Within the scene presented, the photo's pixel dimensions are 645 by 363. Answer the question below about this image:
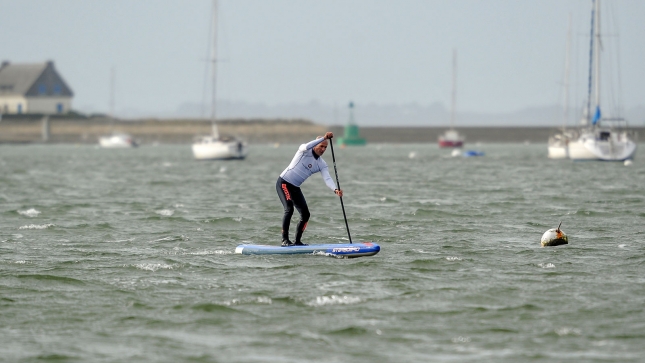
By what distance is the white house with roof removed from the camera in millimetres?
145125

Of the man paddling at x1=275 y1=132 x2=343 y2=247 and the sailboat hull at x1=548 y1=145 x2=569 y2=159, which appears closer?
the man paddling at x1=275 y1=132 x2=343 y2=247

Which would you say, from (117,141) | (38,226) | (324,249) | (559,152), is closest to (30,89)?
(117,141)

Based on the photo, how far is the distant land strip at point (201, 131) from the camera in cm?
13850

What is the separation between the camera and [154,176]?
4991 centimetres

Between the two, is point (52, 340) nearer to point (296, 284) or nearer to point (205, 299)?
point (205, 299)

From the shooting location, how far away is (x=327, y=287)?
46.2 feet

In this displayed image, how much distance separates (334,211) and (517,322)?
1565cm

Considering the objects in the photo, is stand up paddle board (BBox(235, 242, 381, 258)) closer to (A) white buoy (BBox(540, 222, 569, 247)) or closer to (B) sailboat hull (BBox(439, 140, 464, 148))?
(A) white buoy (BBox(540, 222, 569, 247))

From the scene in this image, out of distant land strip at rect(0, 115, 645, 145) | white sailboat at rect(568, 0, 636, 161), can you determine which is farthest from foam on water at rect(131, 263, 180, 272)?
distant land strip at rect(0, 115, 645, 145)

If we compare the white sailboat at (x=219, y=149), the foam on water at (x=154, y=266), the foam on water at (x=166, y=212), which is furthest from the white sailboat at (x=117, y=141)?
the foam on water at (x=154, y=266)

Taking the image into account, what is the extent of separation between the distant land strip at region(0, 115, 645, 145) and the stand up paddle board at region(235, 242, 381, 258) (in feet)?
408

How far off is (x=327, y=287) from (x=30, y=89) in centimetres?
13863

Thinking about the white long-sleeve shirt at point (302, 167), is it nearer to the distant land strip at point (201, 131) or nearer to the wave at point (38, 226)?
the wave at point (38, 226)

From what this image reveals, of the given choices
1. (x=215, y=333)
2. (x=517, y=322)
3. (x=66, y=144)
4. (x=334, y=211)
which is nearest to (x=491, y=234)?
(x=334, y=211)
